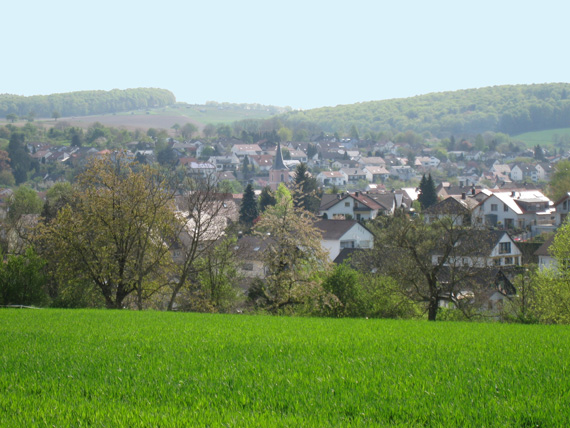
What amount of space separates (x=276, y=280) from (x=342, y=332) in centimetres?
1445

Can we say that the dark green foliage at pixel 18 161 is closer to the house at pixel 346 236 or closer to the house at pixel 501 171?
the house at pixel 346 236

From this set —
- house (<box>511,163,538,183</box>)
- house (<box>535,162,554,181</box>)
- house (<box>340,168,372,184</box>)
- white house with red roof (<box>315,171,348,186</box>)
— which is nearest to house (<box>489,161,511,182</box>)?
house (<box>511,163,538,183</box>)

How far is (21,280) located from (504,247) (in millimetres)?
37331

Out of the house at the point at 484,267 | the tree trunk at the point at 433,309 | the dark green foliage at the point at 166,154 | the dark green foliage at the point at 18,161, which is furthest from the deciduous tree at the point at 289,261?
the dark green foliage at the point at 166,154

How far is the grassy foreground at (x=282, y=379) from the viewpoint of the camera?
21.3ft

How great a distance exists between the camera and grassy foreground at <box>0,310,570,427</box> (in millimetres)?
6484

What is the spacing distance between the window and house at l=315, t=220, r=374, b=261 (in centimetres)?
1170

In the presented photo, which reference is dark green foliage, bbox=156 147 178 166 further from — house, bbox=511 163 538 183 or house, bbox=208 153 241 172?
house, bbox=511 163 538 183

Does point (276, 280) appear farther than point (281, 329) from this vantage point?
Yes

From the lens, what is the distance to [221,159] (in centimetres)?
18338

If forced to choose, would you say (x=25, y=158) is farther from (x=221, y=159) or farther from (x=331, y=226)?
(x=331, y=226)

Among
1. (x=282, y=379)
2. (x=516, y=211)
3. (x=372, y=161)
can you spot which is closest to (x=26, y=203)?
(x=516, y=211)

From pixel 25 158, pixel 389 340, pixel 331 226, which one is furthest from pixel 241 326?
pixel 25 158

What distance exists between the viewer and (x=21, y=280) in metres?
23.4
